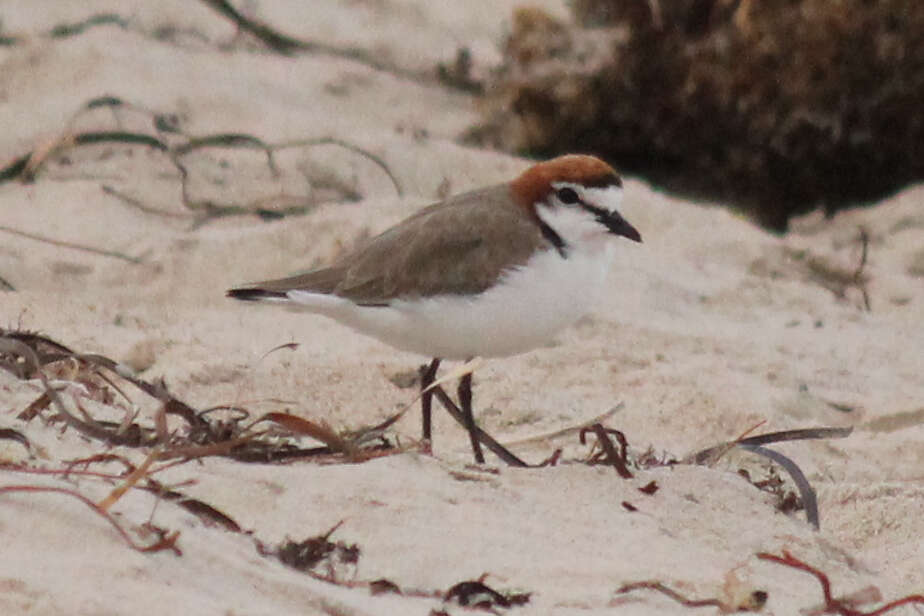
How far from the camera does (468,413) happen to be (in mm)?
4363

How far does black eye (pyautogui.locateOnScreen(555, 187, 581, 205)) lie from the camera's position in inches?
178

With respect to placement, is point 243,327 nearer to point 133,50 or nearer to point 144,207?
point 144,207

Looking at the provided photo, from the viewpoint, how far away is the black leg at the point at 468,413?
423 cm

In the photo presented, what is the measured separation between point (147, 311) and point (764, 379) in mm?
2107

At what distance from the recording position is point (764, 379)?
215 inches

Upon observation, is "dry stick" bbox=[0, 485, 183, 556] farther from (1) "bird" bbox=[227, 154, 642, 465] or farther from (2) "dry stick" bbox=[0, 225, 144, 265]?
(2) "dry stick" bbox=[0, 225, 144, 265]

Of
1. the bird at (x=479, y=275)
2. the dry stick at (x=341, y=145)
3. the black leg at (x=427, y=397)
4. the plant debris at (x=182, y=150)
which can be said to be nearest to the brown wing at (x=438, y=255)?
the bird at (x=479, y=275)

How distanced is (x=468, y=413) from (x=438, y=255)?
0.44 metres

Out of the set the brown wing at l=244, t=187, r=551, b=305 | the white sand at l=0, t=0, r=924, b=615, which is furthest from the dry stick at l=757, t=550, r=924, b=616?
the brown wing at l=244, t=187, r=551, b=305

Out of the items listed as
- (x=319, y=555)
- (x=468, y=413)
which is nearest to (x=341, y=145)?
(x=468, y=413)

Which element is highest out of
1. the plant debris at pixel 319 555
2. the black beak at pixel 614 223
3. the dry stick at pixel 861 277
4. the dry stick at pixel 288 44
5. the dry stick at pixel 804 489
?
the black beak at pixel 614 223

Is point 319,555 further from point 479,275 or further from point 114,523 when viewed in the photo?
point 479,275

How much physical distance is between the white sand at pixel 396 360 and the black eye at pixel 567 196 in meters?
0.70

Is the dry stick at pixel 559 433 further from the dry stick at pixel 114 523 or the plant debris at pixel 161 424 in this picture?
the dry stick at pixel 114 523
